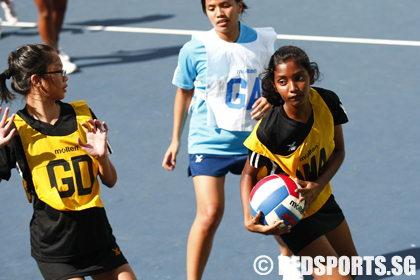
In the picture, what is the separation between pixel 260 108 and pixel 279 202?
0.80m

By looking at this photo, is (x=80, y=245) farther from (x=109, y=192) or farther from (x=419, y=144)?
(x=419, y=144)

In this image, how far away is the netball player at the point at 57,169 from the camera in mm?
3113

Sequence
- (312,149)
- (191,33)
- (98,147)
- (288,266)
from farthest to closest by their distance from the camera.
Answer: (191,33) → (288,266) → (312,149) → (98,147)

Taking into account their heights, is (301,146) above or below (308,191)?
above

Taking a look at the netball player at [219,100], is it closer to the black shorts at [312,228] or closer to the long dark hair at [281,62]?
the long dark hair at [281,62]

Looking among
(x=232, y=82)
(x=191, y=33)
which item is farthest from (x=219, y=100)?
(x=191, y=33)

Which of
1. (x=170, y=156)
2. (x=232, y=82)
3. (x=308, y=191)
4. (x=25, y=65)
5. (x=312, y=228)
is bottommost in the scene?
(x=312, y=228)

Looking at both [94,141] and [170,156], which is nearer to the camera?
[94,141]

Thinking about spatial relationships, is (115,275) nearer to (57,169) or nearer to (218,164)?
(57,169)

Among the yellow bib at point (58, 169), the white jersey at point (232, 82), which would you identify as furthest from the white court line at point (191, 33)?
the yellow bib at point (58, 169)

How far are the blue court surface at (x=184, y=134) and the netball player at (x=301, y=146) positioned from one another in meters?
1.07

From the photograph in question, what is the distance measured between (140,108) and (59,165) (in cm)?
391

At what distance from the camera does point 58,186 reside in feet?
10.2

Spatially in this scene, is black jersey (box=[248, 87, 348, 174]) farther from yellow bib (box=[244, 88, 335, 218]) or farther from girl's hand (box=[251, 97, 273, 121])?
girl's hand (box=[251, 97, 273, 121])
